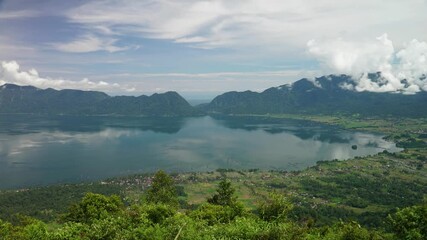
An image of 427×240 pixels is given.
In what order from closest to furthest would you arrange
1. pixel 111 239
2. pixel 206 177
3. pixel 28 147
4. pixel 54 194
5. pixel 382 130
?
1. pixel 111 239
2. pixel 54 194
3. pixel 206 177
4. pixel 28 147
5. pixel 382 130

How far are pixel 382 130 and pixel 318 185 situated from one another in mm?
123560

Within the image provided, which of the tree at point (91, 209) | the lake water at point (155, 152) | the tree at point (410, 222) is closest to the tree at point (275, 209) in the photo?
the tree at point (410, 222)

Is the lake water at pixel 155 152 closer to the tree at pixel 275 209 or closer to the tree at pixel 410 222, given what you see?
the tree at pixel 275 209

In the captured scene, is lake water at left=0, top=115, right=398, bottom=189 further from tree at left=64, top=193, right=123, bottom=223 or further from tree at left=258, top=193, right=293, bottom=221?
tree at left=258, top=193, right=293, bottom=221

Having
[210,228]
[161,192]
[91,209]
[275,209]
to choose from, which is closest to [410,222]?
[275,209]

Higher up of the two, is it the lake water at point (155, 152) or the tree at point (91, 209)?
the tree at point (91, 209)

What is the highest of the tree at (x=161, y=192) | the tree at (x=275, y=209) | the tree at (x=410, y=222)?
the tree at (x=410, y=222)

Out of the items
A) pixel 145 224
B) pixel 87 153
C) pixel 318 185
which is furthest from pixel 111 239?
pixel 87 153

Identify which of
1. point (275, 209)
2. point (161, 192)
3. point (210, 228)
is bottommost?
point (161, 192)

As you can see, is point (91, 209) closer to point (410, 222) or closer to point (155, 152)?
point (410, 222)

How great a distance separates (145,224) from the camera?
22.9 meters

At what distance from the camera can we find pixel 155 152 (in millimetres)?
141000

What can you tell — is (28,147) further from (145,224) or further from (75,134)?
(145,224)

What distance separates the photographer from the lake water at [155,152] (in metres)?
110
